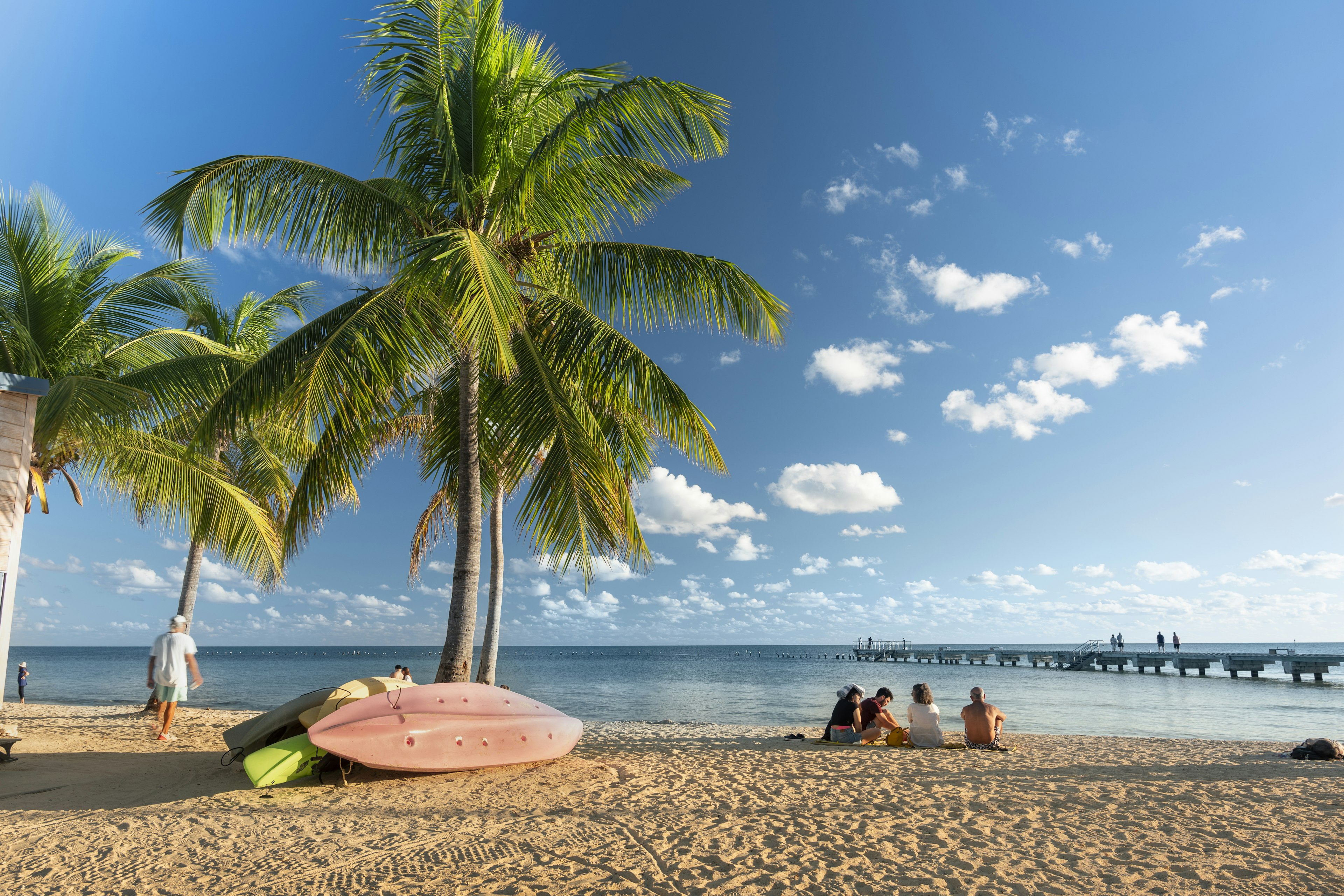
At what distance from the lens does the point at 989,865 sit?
4141 millimetres

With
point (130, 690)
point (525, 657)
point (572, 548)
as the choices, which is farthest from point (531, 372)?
point (525, 657)

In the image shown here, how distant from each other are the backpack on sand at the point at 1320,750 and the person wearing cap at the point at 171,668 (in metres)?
12.9

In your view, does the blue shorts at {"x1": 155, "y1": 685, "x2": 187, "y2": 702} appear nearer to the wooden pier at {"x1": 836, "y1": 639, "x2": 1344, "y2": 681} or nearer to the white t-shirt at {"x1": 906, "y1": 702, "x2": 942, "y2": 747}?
the white t-shirt at {"x1": 906, "y1": 702, "x2": 942, "y2": 747}

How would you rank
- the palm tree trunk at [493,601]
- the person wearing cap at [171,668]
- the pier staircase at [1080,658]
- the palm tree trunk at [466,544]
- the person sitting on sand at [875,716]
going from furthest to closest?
the pier staircase at [1080,658], the palm tree trunk at [493,601], the person sitting on sand at [875,716], the person wearing cap at [171,668], the palm tree trunk at [466,544]

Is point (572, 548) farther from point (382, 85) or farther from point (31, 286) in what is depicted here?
point (31, 286)

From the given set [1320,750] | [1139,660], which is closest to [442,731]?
[1320,750]

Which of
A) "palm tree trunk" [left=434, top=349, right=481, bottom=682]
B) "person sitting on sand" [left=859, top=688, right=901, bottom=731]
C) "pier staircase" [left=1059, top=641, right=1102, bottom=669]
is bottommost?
"pier staircase" [left=1059, top=641, right=1102, bottom=669]

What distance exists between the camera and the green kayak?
5836 mm

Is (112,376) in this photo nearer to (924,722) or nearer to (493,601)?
(493,601)

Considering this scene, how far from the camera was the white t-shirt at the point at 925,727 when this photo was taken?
28.2 ft

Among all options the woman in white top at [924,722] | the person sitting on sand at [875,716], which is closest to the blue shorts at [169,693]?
the person sitting on sand at [875,716]

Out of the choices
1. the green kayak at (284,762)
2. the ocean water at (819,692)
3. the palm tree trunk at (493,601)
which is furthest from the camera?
the ocean water at (819,692)

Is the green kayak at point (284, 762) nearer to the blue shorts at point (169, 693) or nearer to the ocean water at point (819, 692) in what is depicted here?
the blue shorts at point (169, 693)

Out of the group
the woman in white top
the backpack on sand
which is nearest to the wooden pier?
the backpack on sand
